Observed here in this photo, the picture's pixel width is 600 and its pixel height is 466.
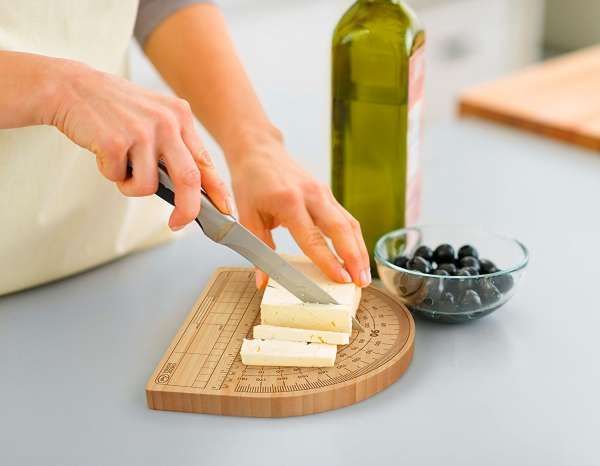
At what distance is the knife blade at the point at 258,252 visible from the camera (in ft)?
2.85

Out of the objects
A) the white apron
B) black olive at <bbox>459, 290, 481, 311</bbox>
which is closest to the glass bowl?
black olive at <bbox>459, 290, 481, 311</bbox>

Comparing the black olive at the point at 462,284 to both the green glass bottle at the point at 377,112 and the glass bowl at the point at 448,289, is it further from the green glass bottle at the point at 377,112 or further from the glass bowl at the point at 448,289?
the green glass bottle at the point at 377,112

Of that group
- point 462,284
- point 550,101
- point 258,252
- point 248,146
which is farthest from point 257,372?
point 550,101

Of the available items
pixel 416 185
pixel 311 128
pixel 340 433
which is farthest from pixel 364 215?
pixel 311 128

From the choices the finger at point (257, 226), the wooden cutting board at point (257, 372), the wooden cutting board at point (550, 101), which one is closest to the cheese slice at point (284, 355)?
the wooden cutting board at point (257, 372)

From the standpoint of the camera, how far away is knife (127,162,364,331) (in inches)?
34.2

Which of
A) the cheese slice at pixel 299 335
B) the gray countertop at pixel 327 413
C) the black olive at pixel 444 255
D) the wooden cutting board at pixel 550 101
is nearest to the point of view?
the gray countertop at pixel 327 413

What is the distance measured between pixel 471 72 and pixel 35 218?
9.10 feet

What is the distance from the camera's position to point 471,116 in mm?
1603

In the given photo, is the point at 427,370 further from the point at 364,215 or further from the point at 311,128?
the point at 311,128

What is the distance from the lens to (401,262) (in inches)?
37.3

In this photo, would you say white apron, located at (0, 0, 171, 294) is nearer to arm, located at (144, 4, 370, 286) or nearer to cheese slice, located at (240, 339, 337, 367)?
arm, located at (144, 4, 370, 286)

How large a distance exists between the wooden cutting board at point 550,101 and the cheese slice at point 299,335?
0.78 m

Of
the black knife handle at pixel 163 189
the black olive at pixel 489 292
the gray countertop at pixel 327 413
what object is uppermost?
the black knife handle at pixel 163 189
